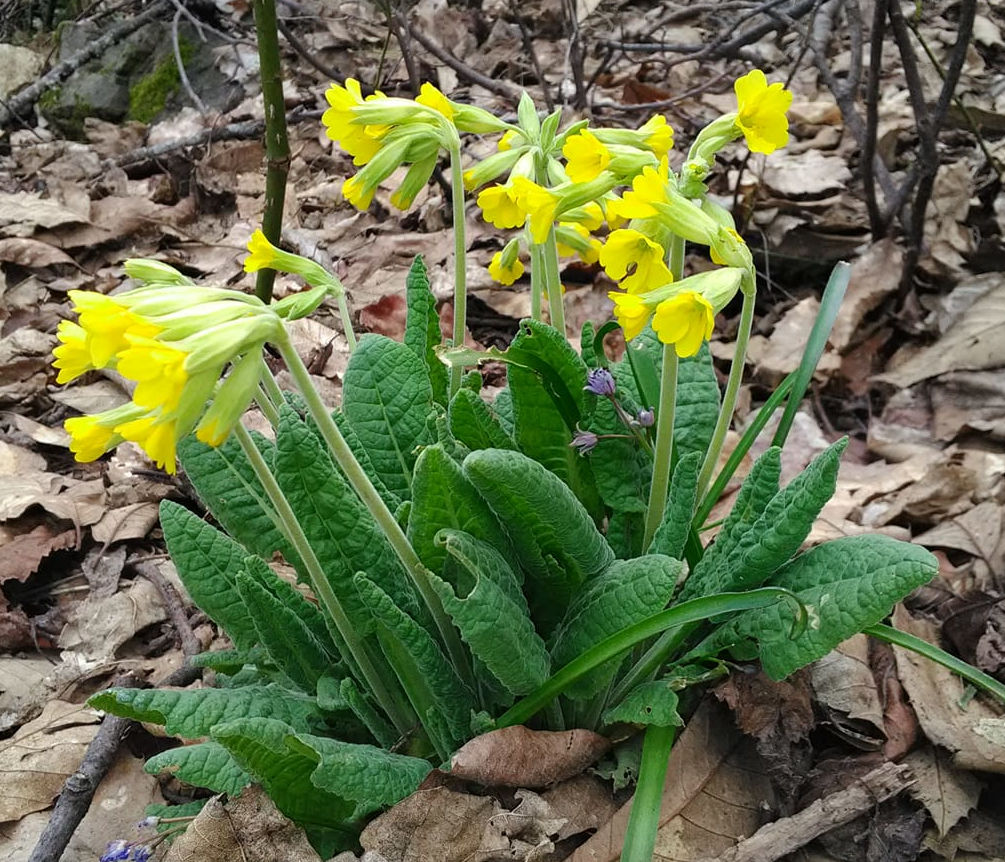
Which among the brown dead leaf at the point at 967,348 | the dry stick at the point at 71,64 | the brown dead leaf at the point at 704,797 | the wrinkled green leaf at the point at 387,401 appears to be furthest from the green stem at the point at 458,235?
the dry stick at the point at 71,64

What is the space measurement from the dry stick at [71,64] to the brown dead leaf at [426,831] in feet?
17.9

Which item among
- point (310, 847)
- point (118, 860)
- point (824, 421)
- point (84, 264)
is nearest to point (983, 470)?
point (824, 421)

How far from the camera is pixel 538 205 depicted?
1642 millimetres

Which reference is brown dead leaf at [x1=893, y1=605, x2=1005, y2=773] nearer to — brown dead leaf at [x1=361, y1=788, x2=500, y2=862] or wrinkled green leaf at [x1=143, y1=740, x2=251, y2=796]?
brown dead leaf at [x1=361, y1=788, x2=500, y2=862]

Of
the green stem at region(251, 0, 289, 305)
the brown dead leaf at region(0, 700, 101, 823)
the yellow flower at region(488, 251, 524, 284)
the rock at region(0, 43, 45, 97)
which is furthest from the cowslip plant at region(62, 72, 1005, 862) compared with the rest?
the rock at region(0, 43, 45, 97)

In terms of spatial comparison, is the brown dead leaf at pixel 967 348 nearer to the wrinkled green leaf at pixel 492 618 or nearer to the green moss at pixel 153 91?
the wrinkled green leaf at pixel 492 618

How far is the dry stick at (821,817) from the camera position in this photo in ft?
5.48

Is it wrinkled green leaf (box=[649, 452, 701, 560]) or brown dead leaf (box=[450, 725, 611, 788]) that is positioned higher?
wrinkled green leaf (box=[649, 452, 701, 560])

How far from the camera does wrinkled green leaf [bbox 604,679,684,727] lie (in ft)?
5.36

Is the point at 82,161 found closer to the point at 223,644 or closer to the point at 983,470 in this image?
the point at 223,644

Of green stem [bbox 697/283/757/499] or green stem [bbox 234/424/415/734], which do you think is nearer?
green stem [bbox 234/424/415/734]

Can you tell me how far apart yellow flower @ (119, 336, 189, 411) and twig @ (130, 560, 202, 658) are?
4.13 ft

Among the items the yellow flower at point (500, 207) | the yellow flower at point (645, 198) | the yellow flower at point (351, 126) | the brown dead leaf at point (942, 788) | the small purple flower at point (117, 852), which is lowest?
the brown dead leaf at point (942, 788)

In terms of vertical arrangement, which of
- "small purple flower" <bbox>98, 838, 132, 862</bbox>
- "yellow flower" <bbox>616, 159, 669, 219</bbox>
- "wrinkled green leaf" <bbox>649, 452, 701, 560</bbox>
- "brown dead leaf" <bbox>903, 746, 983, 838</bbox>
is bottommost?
"brown dead leaf" <bbox>903, 746, 983, 838</bbox>
